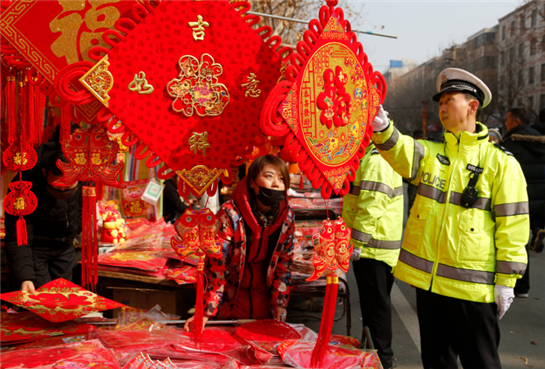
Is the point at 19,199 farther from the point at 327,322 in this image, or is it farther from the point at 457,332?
the point at 457,332

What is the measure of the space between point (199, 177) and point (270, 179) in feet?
2.30

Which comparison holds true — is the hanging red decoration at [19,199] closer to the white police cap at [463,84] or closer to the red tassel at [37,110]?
the red tassel at [37,110]

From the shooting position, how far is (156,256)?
3424mm

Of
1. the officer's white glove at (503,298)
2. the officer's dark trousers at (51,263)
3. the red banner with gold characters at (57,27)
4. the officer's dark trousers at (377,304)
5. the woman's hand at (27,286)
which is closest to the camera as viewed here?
the red banner with gold characters at (57,27)

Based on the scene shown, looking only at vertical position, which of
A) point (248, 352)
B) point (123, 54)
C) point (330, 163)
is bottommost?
point (248, 352)

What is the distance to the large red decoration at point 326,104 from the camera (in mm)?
1433

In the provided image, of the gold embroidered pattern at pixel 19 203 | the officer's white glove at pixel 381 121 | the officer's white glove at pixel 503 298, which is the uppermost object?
the officer's white glove at pixel 381 121

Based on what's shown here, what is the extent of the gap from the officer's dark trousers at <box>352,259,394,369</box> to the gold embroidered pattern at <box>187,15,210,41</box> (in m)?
2.15

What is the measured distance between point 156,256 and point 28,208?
1448mm

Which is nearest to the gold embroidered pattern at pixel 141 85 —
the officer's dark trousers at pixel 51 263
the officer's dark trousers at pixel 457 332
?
the officer's dark trousers at pixel 457 332

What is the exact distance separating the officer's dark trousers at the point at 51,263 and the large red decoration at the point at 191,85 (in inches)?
74.4

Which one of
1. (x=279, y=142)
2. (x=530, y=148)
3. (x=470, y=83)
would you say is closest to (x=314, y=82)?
(x=279, y=142)

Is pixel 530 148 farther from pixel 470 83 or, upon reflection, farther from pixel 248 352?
pixel 248 352

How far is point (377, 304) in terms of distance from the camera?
3.04m
